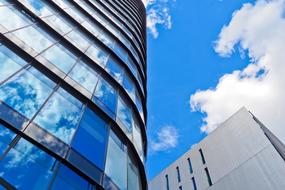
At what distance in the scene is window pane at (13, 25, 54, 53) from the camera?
11383mm

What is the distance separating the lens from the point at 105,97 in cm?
1327

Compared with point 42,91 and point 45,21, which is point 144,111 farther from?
point 42,91

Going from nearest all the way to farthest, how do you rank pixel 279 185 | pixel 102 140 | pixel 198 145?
pixel 102 140
pixel 279 185
pixel 198 145

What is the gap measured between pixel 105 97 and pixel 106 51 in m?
4.73

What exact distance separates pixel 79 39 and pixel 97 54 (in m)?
1.24

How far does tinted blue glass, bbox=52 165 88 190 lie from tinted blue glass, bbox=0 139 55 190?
294mm

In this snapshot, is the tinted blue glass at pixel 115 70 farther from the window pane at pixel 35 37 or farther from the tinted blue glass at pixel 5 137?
the tinted blue glass at pixel 5 137

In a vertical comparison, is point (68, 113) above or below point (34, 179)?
above

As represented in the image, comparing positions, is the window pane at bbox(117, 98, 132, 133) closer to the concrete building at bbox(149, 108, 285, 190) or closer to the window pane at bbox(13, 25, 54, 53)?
the window pane at bbox(13, 25, 54, 53)

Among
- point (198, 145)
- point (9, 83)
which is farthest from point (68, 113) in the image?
point (198, 145)

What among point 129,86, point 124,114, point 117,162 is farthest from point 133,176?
point 129,86

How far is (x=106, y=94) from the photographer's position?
13.6m

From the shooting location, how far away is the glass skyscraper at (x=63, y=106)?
306 inches

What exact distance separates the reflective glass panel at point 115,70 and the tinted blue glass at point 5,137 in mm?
8084
